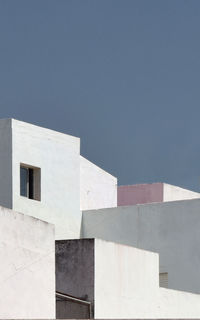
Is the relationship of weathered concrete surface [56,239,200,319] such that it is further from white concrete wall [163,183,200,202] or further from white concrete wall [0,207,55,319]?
white concrete wall [163,183,200,202]

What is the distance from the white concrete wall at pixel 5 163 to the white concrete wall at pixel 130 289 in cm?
518

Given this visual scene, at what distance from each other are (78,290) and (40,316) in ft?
10.3

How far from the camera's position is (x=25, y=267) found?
1758cm

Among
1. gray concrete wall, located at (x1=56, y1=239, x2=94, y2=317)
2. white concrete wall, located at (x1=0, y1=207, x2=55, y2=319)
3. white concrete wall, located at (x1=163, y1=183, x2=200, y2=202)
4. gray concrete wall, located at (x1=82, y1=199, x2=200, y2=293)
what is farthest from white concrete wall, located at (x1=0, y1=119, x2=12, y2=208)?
white concrete wall, located at (x1=163, y1=183, x2=200, y2=202)

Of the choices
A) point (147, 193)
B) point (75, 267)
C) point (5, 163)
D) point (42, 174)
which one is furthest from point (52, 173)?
point (147, 193)

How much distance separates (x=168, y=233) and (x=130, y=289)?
6609mm

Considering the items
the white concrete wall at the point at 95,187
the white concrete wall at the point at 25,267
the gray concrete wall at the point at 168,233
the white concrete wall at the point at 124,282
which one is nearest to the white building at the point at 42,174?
the gray concrete wall at the point at 168,233

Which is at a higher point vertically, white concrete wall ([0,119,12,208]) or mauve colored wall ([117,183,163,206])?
mauve colored wall ([117,183,163,206])

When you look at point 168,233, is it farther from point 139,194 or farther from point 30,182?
point 139,194

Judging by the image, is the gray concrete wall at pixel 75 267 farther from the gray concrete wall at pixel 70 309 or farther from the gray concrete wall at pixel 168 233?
the gray concrete wall at pixel 168 233

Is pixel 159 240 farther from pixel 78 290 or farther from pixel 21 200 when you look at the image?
pixel 78 290

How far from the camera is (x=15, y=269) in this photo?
17297 mm

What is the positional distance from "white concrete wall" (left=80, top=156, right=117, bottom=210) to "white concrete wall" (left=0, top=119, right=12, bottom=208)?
195 inches

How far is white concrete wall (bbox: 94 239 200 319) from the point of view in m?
21.1
